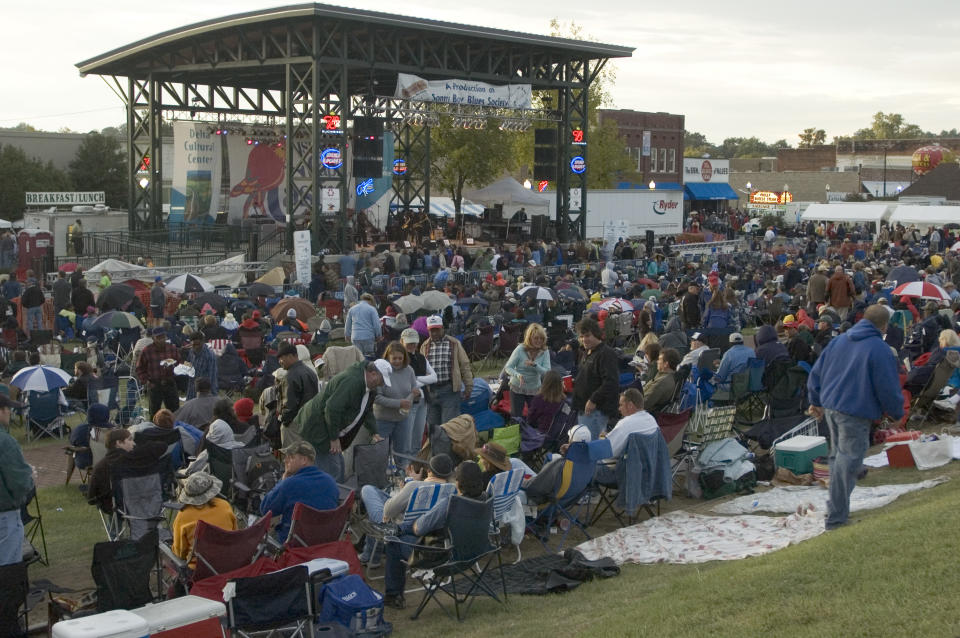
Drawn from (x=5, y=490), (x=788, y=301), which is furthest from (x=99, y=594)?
(x=788, y=301)

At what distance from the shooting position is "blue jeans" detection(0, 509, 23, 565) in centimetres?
676

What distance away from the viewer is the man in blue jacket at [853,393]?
24.5 ft

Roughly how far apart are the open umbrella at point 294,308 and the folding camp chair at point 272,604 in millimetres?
11438

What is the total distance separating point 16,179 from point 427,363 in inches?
1745

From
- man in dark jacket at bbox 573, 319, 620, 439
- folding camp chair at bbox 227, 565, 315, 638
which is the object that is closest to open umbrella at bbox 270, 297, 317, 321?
man in dark jacket at bbox 573, 319, 620, 439

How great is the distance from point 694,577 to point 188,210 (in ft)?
111

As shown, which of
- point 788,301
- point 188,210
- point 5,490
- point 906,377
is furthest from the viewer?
point 188,210

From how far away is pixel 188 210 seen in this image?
38.1 metres

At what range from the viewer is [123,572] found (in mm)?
6320

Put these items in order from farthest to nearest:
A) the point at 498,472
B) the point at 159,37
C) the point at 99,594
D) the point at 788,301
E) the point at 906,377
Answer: the point at 159,37, the point at 788,301, the point at 906,377, the point at 498,472, the point at 99,594

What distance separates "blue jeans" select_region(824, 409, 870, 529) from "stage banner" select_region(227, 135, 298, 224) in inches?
1299

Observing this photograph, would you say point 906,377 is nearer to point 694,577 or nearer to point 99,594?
point 694,577

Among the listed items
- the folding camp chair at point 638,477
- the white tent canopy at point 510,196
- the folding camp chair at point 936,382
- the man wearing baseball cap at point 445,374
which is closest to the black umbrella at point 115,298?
the man wearing baseball cap at point 445,374

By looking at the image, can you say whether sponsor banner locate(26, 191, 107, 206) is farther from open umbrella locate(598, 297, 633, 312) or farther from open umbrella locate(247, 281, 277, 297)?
open umbrella locate(598, 297, 633, 312)
